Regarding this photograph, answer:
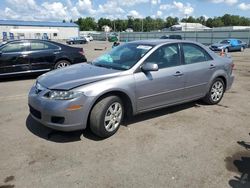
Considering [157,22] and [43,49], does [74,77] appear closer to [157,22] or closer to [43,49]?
[43,49]

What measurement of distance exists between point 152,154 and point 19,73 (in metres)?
6.85

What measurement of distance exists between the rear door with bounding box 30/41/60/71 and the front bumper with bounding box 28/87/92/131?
18.6ft

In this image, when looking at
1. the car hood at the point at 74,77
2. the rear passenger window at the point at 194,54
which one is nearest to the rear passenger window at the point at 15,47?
the car hood at the point at 74,77

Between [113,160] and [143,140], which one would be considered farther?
[143,140]

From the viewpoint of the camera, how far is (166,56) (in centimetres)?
543

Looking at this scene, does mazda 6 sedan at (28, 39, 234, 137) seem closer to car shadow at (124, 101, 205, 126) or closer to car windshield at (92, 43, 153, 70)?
car windshield at (92, 43, 153, 70)

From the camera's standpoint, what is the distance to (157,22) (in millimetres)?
135875

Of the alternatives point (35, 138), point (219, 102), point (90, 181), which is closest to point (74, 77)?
point (35, 138)

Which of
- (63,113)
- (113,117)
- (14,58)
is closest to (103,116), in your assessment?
(113,117)

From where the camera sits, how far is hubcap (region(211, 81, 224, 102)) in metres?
6.46

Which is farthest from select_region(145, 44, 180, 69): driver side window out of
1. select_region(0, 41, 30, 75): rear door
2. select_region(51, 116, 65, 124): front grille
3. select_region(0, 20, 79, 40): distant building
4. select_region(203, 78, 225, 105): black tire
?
select_region(0, 20, 79, 40): distant building

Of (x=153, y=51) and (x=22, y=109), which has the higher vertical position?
(x=153, y=51)

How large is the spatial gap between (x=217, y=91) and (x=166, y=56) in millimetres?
1893

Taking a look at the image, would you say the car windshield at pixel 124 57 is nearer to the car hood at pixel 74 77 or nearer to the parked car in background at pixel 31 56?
the car hood at pixel 74 77
